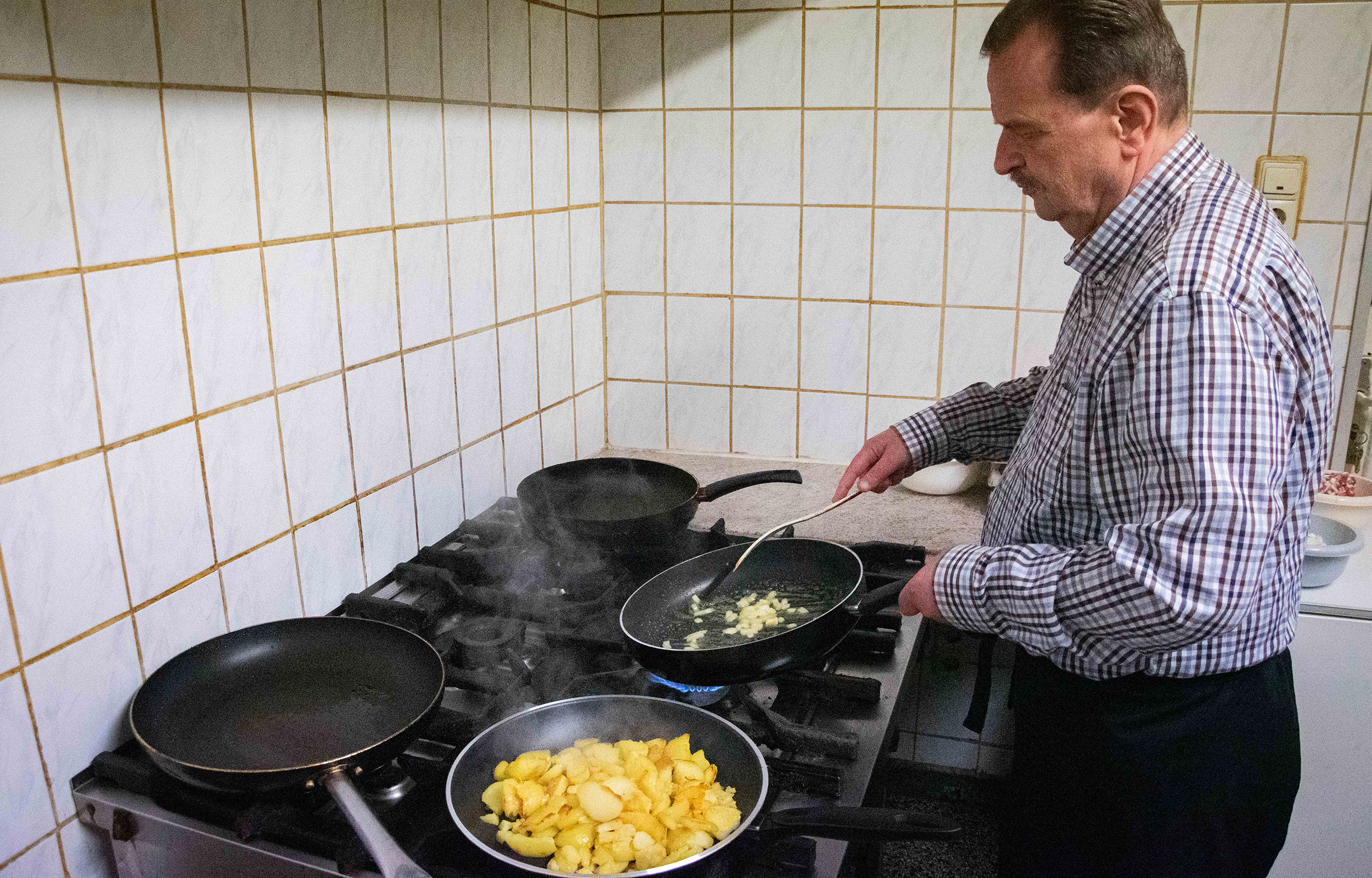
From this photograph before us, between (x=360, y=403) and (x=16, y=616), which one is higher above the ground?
(x=360, y=403)

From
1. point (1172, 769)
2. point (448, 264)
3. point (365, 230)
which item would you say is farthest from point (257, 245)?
point (1172, 769)

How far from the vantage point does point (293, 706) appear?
1.13 meters

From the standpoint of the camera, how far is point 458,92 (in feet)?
5.17

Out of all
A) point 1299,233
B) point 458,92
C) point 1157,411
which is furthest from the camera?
point 1299,233

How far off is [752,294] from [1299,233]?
37.3 inches

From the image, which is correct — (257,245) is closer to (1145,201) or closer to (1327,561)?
(1145,201)

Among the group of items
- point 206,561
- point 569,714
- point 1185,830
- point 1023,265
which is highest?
point 1023,265

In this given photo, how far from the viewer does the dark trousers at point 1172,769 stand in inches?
44.1

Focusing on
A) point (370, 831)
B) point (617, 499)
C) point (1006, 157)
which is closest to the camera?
point (370, 831)

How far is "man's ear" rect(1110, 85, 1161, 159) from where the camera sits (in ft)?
3.31

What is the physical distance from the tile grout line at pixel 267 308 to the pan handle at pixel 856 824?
0.72m

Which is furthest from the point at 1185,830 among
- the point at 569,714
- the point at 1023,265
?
the point at 1023,265

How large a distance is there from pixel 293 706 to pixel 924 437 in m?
0.90

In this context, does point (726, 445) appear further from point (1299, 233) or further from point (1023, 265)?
point (1299, 233)
